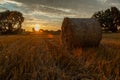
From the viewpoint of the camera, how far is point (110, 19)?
2052 inches

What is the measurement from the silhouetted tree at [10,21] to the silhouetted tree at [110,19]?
59.5 feet

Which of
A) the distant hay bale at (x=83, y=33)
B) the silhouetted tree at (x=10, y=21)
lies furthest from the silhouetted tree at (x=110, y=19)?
the distant hay bale at (x=83, y=33)

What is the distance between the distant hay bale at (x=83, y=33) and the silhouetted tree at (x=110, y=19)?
130 feet

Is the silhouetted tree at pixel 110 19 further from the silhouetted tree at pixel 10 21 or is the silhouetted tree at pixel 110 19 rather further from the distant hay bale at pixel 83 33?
the distant hay bale at pixel 83 33

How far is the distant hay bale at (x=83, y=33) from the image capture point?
11242mm

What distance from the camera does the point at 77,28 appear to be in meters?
11.4

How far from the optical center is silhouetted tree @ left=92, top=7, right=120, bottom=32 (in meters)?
51.2

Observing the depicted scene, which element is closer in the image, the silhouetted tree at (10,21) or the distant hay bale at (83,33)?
the distant hay bale at (83,33)

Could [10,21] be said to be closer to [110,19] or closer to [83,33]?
[110,19]

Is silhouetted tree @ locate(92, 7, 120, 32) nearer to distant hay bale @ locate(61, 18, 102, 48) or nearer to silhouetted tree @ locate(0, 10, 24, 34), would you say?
silhouetted tree @ locate(0, 10, 24, 34)

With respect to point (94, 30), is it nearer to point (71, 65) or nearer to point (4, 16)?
point (71, 65)

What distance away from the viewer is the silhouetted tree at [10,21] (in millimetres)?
51972

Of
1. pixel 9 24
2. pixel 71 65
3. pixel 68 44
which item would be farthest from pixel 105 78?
pixel 9 24

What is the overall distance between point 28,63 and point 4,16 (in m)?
53.4
